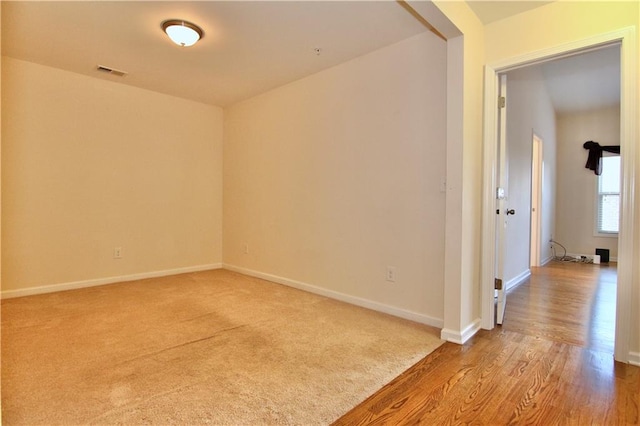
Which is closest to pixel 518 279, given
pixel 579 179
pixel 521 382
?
pixel 521 382

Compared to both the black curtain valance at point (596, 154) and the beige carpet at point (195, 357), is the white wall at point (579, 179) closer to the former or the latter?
the black curtain valance at point (596, 154)

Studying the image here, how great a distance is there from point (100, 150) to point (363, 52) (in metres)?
3.21

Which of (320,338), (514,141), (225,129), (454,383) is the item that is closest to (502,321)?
(454,383)

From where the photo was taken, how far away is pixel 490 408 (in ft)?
5.34

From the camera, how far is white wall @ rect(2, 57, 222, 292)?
11.5 ft

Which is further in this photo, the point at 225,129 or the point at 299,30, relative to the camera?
the point at 225,129

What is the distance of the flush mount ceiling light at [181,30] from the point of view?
8.67 ft

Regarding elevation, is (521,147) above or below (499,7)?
below

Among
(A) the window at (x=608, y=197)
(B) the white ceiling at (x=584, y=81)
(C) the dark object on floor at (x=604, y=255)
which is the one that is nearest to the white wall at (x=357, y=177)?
(B) the white ceiling at (x=584, y=81)

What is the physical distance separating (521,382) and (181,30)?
10.9 feet

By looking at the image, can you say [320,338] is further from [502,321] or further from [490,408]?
[502,321]

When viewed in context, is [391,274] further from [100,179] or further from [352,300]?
[100,179]

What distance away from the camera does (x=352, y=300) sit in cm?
331

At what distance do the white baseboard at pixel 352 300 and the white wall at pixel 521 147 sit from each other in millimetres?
1611
